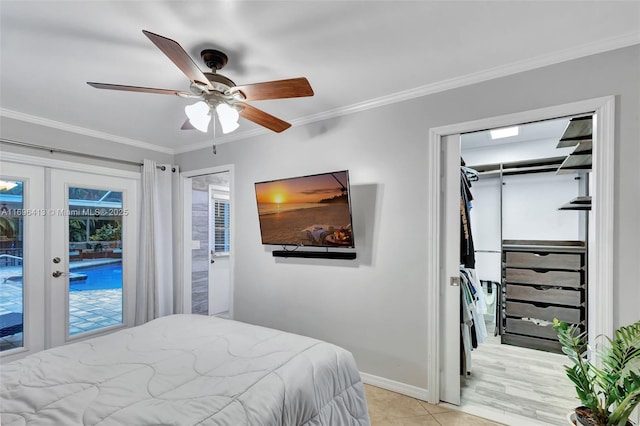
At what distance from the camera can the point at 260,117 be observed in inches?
86.7

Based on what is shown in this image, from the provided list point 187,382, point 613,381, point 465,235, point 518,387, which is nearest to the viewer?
point 187,382

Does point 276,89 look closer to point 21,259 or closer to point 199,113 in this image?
point 199,113

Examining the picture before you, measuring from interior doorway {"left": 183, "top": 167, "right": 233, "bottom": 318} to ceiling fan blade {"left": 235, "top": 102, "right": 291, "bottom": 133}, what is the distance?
179 centimetres

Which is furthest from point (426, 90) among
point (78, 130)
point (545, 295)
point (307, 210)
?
point (78, 130)

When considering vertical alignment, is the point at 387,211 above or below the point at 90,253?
above

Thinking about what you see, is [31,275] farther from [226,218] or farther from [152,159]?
[226,218]

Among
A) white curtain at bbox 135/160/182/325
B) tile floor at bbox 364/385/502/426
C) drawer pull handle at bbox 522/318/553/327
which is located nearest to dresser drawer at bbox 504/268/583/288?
drawer pull handle at bbox 522/318/553/327

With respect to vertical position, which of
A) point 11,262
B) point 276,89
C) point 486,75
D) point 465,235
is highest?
point 486,75

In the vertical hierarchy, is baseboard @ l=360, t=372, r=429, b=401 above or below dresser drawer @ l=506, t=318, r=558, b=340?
below

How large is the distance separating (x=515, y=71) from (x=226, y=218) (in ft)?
13.5

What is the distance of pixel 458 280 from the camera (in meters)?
2.30

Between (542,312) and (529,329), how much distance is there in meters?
0.24

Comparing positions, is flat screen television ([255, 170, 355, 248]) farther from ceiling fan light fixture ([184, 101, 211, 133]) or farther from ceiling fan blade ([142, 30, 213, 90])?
ceiling fan blade ([142, 30, 213, 90])

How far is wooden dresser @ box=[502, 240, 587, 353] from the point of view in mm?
3182
